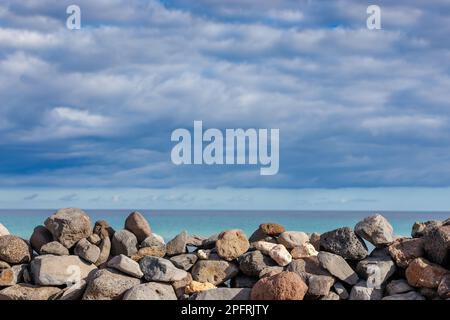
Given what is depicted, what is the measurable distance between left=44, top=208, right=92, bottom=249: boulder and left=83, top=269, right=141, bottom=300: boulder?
3.68 ft

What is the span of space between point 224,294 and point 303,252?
1.66 metres

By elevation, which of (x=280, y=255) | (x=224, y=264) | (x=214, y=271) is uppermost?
(x=280, y=255)

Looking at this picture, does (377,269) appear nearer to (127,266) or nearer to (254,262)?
(254,262)

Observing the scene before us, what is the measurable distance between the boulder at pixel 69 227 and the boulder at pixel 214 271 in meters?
2.11

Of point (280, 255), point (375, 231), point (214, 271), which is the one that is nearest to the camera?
point (280, 255)

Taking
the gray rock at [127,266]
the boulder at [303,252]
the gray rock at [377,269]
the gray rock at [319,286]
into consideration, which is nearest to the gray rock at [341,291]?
the gray rock at [319,286]

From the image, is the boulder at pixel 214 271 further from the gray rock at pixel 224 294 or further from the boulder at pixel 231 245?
the gray rock at pixel 224 294

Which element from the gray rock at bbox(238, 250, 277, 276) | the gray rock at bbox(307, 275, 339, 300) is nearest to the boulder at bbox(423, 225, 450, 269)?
the gray rock at bbox(307, 275, 339, 300)

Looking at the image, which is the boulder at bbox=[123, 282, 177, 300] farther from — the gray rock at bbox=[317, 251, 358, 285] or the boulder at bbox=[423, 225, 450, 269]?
the boulder at bbox=[423, 225, 450, 269]

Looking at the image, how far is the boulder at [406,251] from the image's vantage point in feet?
34.5

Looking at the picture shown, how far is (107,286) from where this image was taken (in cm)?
1025

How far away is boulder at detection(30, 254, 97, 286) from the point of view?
425 inches

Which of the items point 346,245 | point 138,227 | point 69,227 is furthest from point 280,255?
point 69,227

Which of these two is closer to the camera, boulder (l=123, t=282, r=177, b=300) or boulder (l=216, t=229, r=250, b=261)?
boulder (l=123, t=282, r=177, b=300)
